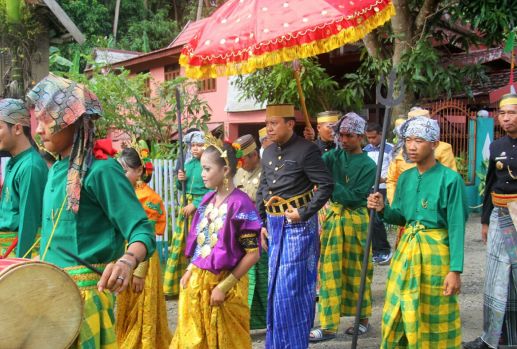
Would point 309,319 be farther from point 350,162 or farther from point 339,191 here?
point 350,162

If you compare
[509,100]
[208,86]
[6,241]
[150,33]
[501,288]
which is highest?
[150,33]

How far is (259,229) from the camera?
395 cm

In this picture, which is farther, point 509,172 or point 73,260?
point 509,172

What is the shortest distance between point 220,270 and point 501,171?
287cm

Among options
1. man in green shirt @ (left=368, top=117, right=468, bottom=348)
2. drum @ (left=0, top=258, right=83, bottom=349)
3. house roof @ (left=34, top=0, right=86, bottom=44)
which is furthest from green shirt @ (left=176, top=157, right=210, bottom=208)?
drum @ (left=0, top=258, right=83, bottom=349)

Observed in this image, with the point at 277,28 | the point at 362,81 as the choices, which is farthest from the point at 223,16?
the point at 362,81

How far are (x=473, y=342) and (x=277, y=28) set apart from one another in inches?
128

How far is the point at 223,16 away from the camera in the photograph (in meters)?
4.91

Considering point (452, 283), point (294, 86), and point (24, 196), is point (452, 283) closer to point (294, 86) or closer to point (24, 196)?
point (24, 196)

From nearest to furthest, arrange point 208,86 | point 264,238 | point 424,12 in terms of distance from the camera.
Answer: point 264,238, point 424,12, point 208,86

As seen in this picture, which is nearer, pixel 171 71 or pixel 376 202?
pixel 376 202

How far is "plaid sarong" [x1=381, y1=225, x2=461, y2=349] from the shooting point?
417 cm

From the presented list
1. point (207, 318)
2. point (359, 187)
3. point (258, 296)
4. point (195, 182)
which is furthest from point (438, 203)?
point (195, 182)

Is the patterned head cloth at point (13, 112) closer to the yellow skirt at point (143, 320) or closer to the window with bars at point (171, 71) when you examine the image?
the yellow skirt at point (143, 320)
